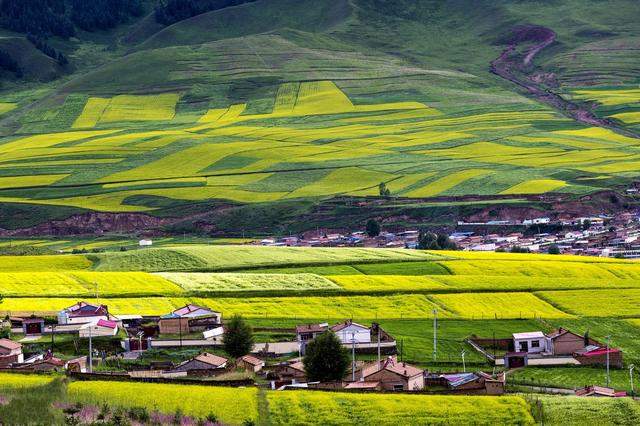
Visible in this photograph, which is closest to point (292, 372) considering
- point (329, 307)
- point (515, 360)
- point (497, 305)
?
point (515, 360)

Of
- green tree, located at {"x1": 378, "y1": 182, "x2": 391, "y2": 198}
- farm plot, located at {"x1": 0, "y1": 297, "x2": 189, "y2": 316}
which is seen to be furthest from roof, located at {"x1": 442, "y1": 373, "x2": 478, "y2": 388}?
green tree, located at {"x1": 378, "y1": 182, "x2": 391, "y2": 198}

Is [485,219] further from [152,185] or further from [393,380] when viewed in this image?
[393,380]

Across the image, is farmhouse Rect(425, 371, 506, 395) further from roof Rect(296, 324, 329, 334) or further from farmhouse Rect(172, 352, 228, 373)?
roof Rect(296, 324, 329, 334)

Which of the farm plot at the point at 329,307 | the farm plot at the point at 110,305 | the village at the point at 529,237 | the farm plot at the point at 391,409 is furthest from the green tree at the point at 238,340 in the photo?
the village at the point at 529,237

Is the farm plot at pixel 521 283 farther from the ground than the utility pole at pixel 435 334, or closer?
farther from the ground

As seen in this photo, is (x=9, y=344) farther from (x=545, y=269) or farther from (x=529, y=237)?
(x=529, y=237)

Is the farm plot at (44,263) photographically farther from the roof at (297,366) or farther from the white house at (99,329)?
the roof at (297,366)

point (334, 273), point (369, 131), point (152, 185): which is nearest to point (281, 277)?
point (334, 273)
